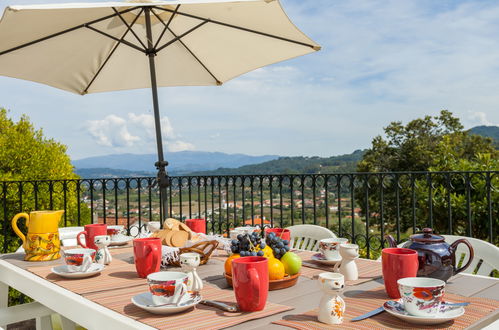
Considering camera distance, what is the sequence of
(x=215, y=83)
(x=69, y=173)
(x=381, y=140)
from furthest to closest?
(x=381, y=140) < (x=69, y=173) < (x=215, y=83)

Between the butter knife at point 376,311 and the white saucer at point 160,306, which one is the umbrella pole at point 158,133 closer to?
the white saucer at point 160,306

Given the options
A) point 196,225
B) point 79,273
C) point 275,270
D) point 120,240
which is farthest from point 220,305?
point 120,240

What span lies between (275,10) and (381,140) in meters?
23.6

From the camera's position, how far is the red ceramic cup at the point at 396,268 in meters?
1.38

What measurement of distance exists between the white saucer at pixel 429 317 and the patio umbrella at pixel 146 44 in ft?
7.15

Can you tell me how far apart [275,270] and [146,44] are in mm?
3060

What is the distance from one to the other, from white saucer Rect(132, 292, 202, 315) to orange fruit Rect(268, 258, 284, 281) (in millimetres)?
290

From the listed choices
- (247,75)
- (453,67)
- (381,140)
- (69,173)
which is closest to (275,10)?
(247,75)

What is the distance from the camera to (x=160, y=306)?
4.16 feet

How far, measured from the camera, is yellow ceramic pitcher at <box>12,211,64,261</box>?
6.86 ft

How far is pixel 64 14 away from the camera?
3.20 metres

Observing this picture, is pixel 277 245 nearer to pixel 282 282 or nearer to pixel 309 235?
pixel 282 282

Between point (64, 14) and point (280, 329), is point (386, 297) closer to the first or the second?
point (280, 329)

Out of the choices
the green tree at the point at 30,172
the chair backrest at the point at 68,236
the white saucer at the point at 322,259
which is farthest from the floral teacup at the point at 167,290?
the green tree at the point at 30,172
